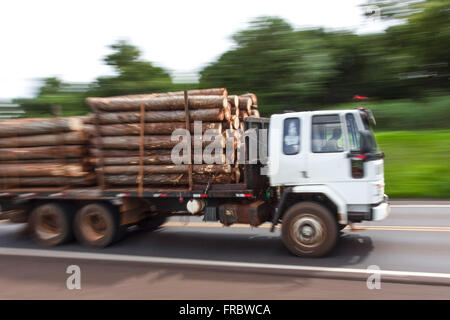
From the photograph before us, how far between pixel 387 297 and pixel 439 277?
1055mm

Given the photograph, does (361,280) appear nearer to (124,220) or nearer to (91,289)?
(91,289)

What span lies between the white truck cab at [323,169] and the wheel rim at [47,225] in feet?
14.7

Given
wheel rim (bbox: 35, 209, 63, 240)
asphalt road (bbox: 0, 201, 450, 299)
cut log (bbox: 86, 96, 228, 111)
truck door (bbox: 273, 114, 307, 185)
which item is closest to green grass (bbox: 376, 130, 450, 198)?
asphalt road (bbox: 0, 201, 450, 299)

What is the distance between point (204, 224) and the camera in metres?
10.1

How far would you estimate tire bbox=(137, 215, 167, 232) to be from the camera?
9.23 m

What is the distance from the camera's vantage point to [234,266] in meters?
6.62

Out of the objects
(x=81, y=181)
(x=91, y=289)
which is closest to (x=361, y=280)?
(x=91, y=289)

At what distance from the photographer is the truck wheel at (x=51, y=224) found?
841 centimetres

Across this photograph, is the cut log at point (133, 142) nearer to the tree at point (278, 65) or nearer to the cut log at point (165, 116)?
the cut log at point (165, 116)

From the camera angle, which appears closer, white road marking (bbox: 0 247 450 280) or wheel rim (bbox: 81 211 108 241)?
white road marking (bbox: 0 247 450 280)

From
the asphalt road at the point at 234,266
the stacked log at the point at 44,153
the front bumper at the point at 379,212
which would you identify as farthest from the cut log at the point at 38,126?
the front bumper at the point at 379,212

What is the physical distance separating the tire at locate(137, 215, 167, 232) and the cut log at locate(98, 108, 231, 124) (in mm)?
2340

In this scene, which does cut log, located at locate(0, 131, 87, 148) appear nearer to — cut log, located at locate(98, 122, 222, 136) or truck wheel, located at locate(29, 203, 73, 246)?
cut log, located at locate(98, 122, 222, 136)

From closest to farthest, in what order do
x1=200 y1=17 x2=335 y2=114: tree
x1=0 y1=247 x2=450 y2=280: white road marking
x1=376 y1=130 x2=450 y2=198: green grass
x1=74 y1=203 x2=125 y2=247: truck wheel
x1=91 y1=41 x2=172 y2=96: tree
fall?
1. x1=0 y1=247 x2=450 y2=280: white road marking
2. x1=74 y1=203 x2=125 y2=247: truck wheel
3. x1=376 y1=130 x2=450 y2=198: green grass
4. x1=200 y1=17 x2=335 y2=114: tree
5. x1=91 y1=41 x2=172 y2=96: tree
